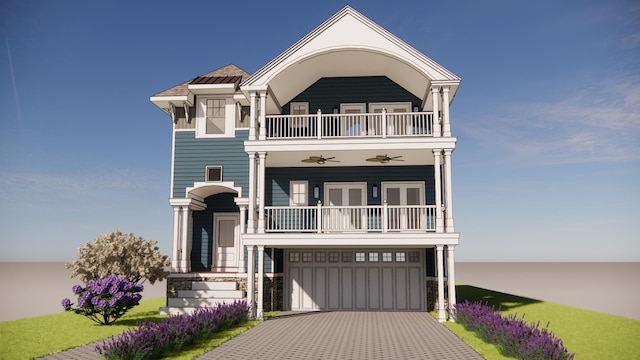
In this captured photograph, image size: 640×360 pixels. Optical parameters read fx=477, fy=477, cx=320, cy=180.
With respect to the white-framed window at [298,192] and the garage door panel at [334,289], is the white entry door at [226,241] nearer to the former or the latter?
the white-framed window at [298,192]

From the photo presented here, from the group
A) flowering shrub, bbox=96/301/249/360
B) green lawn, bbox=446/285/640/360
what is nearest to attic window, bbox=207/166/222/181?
flowering shrub, bbox=96/301/249/360

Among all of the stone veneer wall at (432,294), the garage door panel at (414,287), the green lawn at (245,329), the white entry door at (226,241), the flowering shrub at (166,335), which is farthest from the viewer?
the white entry door at (226,241)

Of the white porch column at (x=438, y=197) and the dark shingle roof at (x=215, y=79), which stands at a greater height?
the dark shingle roof at (x=215, y=79)

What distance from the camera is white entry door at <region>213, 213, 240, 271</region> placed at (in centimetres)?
1981

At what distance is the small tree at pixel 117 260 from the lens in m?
16.8

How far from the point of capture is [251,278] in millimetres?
16250

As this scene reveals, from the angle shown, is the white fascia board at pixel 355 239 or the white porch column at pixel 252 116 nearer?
the white fascia board at pixel 355 239

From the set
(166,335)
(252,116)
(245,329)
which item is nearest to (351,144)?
(252,116)

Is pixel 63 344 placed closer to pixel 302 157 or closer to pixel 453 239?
pixel 302 157

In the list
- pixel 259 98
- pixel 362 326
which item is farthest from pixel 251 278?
pixel 259 98

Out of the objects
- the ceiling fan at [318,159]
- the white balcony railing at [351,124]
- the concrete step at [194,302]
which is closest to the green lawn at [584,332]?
the ceiling fan at [318,159]

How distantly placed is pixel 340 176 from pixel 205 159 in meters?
5.65

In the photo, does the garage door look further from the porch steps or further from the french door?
the porch steps

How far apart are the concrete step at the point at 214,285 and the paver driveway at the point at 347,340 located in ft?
7.81
